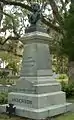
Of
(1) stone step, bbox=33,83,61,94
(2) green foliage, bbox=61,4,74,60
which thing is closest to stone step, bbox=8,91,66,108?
(1) stone step, bbox=33,83,61,94

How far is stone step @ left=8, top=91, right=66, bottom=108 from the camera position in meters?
8.06

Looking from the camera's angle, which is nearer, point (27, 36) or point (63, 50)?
A: point (27, 36)

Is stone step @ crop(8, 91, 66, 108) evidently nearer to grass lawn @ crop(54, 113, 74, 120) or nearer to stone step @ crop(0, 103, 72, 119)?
stone step @ crop(0, 103, 72, 119)

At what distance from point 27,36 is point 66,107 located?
9.68ft

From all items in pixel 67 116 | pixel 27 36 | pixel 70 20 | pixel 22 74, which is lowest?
pixel 67 116

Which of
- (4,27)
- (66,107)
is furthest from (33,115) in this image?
(4,27)

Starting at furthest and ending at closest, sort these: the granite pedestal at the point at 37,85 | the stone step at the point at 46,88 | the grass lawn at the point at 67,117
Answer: the stone step at the point at 46,88
the granite pedestal at the point at 37,85
the grass lawn at the point at 67,117

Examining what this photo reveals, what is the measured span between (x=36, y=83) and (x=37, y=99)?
674mm

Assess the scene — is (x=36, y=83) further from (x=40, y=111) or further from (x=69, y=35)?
(x=69, y=35)

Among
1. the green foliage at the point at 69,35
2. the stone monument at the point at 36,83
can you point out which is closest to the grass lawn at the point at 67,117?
the stone monument at the point at 36,83

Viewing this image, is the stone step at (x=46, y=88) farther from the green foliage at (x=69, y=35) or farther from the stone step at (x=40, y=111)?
the green foliage at (x=69, y=35)

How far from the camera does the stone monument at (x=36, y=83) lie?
8195 mm

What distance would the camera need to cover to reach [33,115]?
25.3ft

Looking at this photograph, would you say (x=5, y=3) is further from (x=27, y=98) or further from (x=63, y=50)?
(x=27, y=98)
